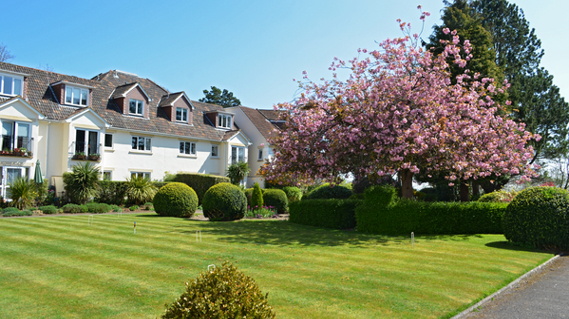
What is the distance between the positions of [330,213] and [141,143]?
74.2 ft

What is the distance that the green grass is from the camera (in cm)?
639

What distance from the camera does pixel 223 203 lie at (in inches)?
791

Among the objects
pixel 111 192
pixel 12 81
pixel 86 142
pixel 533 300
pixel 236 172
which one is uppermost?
pixel 12 81

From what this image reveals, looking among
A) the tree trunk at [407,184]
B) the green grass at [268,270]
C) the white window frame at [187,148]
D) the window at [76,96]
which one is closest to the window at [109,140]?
the window at [76,96]

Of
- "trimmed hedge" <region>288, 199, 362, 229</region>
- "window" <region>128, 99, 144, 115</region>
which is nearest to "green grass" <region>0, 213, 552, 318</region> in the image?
"trimmed hedge" <region>288, 199, 362, 229</region>

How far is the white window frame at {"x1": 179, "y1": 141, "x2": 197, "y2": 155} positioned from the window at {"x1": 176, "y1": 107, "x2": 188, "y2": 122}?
2429 millimetres

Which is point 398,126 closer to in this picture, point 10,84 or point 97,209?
point 97,209

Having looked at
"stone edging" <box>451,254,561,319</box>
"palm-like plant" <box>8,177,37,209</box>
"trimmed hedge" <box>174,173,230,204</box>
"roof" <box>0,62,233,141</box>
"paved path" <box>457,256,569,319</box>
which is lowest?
"paved path" <box>457,256,569,319</box>

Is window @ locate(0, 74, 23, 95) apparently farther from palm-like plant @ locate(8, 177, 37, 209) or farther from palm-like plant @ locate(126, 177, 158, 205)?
palm-like plant @ locate(126, 177, 158, 205)

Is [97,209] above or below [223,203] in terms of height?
below

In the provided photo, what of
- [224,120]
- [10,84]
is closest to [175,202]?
[10,84]

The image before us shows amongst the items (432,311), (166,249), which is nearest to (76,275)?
(166,249)

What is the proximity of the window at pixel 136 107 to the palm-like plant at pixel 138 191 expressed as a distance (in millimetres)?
8244

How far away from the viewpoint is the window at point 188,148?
38.1 metres
